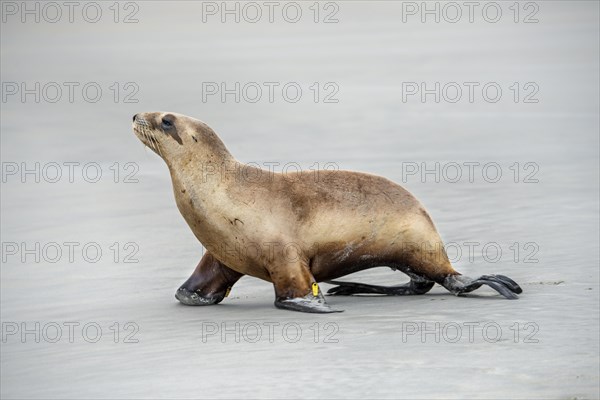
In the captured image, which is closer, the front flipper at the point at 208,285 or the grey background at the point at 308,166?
the grey background at the point at 308,166

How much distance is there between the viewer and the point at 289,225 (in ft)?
31.5

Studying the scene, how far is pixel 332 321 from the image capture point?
9039 millimetres

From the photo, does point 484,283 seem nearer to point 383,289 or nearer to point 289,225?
point 383,289

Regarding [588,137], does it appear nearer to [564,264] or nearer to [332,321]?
[564,264]

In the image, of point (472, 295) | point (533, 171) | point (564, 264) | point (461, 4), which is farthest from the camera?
point (461, 4)

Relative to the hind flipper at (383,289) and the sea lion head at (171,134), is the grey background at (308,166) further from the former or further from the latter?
the sea lion head at (171,134)

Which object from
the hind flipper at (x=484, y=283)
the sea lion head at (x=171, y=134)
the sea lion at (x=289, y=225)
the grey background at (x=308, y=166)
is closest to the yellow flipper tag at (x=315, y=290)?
the sea lion at (x=289, y=225)

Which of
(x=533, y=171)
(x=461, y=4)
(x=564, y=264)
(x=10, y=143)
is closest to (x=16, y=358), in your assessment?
(x=564, y=264)

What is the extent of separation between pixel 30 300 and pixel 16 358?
173cm

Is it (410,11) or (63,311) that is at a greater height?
(410,11)

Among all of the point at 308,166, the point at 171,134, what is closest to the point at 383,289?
the point at 171,134

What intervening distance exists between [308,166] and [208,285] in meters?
5.49

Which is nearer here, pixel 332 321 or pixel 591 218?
pixel 332 321

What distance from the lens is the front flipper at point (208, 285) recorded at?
9922 mm
